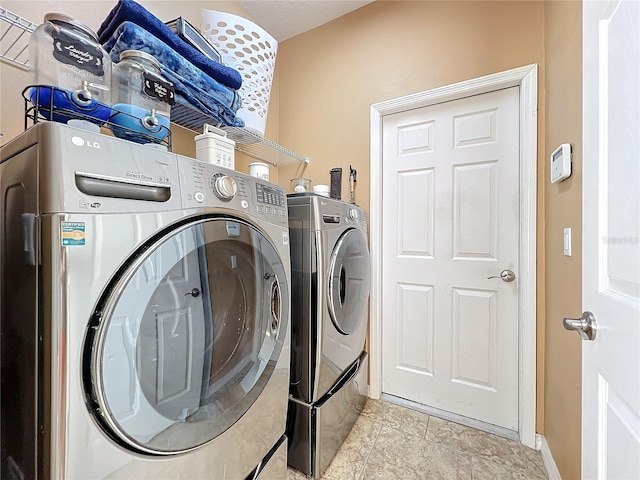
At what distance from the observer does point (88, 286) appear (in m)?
0.53

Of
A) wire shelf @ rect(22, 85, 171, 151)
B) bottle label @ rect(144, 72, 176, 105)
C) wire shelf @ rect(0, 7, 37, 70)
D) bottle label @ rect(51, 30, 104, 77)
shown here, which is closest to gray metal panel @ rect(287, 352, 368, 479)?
wire shelf @ rect(22, 85, 171, 151)

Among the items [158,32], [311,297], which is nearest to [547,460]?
[311,297]

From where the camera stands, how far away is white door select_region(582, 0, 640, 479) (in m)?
0.51

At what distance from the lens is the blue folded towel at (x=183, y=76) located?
0.93m

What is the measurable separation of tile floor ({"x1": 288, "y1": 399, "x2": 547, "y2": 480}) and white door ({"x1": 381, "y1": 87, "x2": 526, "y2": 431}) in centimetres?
17

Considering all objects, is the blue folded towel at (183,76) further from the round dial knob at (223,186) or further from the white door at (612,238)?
the white door at (612,238)

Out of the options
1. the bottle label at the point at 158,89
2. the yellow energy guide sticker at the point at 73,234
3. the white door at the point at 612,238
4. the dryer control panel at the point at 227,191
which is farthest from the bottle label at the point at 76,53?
the white door at the point at 612,238

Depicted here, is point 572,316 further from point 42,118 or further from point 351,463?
point 42,118

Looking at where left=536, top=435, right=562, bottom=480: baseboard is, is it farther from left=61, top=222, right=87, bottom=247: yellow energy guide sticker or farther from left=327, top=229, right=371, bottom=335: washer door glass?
left=61, top=222, right=87, bottom=247: yellow energy guide sticker

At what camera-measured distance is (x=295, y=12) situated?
1.98 meters

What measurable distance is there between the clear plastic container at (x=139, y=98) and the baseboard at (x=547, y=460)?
81.4 inches

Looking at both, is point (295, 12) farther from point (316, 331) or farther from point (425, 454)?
point (425, 454)

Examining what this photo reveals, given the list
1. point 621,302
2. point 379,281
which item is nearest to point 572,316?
point 621,302

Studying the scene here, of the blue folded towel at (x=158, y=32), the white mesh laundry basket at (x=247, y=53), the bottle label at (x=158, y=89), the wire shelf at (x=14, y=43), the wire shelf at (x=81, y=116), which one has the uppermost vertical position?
the white mesh laundry basket at (x=247, y=53)
